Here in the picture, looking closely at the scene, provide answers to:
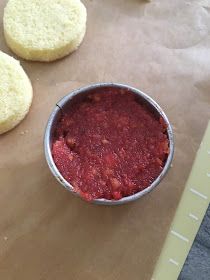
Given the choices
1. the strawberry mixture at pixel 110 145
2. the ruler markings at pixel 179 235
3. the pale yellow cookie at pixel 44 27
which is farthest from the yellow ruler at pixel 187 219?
the pale yellow cookie at pixel 44 27

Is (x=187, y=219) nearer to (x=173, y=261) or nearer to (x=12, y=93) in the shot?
(x=173, y=261)

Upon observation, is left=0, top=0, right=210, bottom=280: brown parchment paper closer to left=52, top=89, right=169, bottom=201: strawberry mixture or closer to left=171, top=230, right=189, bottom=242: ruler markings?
left=171, top=230, right=189, bottom=242: ruler markings

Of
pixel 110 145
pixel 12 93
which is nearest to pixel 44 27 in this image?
pixel 12 93

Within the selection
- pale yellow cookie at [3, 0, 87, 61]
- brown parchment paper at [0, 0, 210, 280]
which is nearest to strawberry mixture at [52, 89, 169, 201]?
brown parchment paper at [0, 0, 210, 280]

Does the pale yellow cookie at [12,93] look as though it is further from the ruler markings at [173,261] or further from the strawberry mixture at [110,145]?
the ruler markings at [173,261]

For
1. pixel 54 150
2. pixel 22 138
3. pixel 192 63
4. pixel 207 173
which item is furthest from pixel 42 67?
pixel 207 173

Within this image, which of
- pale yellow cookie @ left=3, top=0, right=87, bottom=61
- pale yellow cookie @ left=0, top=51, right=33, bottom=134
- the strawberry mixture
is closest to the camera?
the strawberry mixture

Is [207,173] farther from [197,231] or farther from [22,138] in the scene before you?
[22,138]
